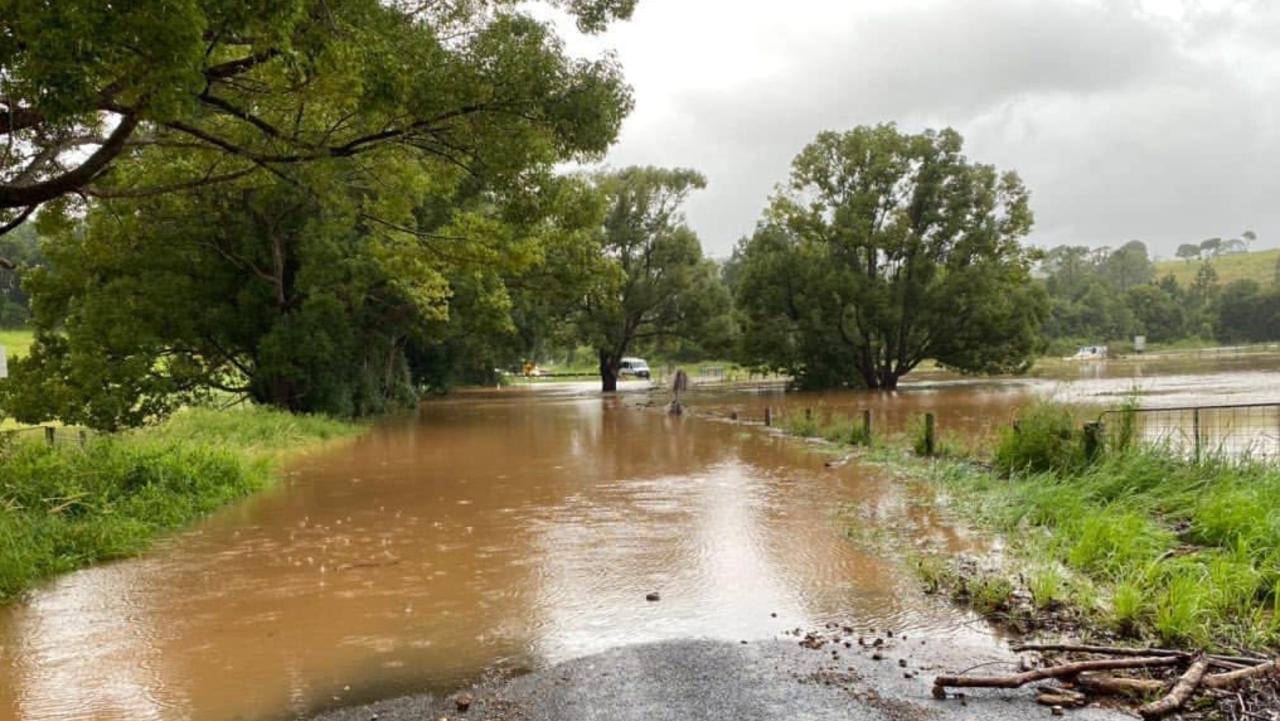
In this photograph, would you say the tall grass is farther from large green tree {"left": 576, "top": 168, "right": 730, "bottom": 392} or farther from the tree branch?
large green tree {"left": 576, "top": 168, "right": 730, "bottom": 392}

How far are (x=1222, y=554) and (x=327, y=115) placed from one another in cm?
1128

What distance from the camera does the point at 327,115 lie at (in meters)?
11.4

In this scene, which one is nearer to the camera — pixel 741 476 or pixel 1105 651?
pixel 1105 651

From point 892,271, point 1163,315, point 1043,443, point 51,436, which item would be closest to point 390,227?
point 51,436

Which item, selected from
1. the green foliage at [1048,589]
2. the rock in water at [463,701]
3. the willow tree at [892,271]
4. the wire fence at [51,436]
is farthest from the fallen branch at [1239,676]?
the willow tree at [892,271]

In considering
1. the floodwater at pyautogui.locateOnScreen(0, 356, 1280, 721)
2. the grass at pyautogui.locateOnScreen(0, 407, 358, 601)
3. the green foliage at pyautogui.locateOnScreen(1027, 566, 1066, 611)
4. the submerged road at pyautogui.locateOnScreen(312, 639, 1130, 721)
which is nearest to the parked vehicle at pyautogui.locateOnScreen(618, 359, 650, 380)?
the floodwater at pyautogui.locateOnScreen(0, 356, 1280, 721)

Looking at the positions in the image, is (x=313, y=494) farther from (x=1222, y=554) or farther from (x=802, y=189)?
(x=802, y=189)

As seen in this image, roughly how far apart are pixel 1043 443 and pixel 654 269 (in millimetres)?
33025

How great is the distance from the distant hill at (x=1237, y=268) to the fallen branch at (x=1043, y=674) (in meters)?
126

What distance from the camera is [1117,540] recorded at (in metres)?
7.23

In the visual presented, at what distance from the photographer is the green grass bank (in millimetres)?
5660

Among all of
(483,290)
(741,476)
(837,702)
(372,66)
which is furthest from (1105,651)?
(483,290)

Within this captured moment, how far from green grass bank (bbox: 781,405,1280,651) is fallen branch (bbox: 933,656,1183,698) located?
2.59 feet

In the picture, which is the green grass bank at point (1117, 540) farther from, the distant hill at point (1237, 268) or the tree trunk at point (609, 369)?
the distant hill at point (1237, 268)
